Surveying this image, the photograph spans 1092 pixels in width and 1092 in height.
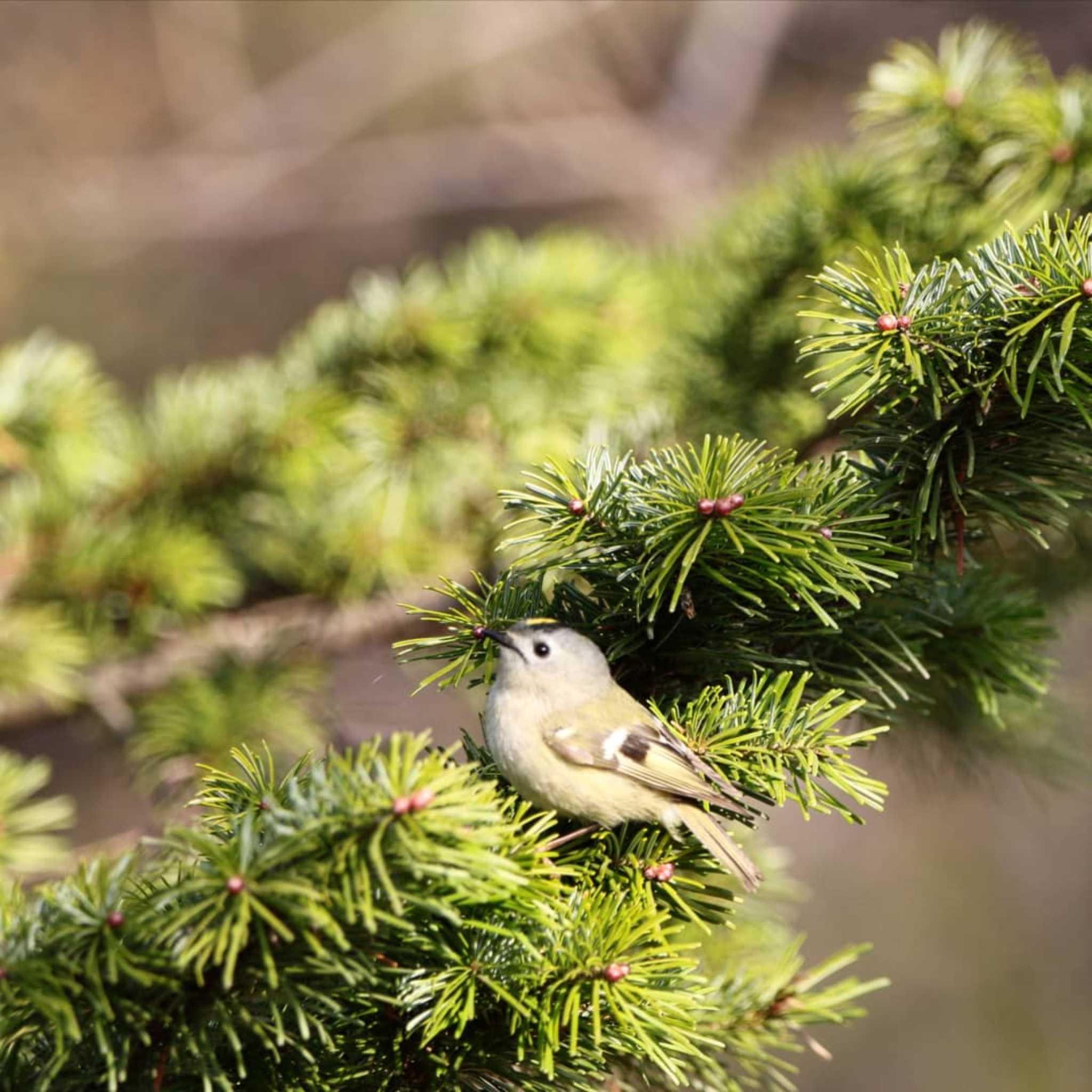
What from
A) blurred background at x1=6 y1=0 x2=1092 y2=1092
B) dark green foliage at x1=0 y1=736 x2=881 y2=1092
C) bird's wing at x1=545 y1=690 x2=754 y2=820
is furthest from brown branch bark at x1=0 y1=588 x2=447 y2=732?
blurred background at x1=6 y1=0 x2=1092 y2=1092

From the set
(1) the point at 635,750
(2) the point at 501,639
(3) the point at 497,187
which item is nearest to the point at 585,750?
(1) the point at 635,750

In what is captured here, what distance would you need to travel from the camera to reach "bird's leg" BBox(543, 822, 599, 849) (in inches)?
40.2

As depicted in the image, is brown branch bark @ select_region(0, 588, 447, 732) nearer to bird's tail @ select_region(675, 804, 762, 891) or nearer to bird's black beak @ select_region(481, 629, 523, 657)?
bird's black beak @ select_region(481, 629, 523, 657)

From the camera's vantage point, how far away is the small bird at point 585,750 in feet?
3.72

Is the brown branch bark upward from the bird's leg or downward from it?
downward

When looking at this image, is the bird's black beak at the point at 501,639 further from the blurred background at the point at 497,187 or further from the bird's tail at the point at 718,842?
the blurred background at the point at 497,187

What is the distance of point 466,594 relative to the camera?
120cm

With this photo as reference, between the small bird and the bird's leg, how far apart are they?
0.02m

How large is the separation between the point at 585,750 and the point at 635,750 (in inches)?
Result: 2.2

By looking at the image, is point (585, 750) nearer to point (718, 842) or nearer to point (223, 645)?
point (718, 842)

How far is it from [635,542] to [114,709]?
1.27 m

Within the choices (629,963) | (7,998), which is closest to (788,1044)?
(629,963)

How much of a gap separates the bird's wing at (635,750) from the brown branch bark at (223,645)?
75cm

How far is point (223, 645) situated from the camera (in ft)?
6.77
